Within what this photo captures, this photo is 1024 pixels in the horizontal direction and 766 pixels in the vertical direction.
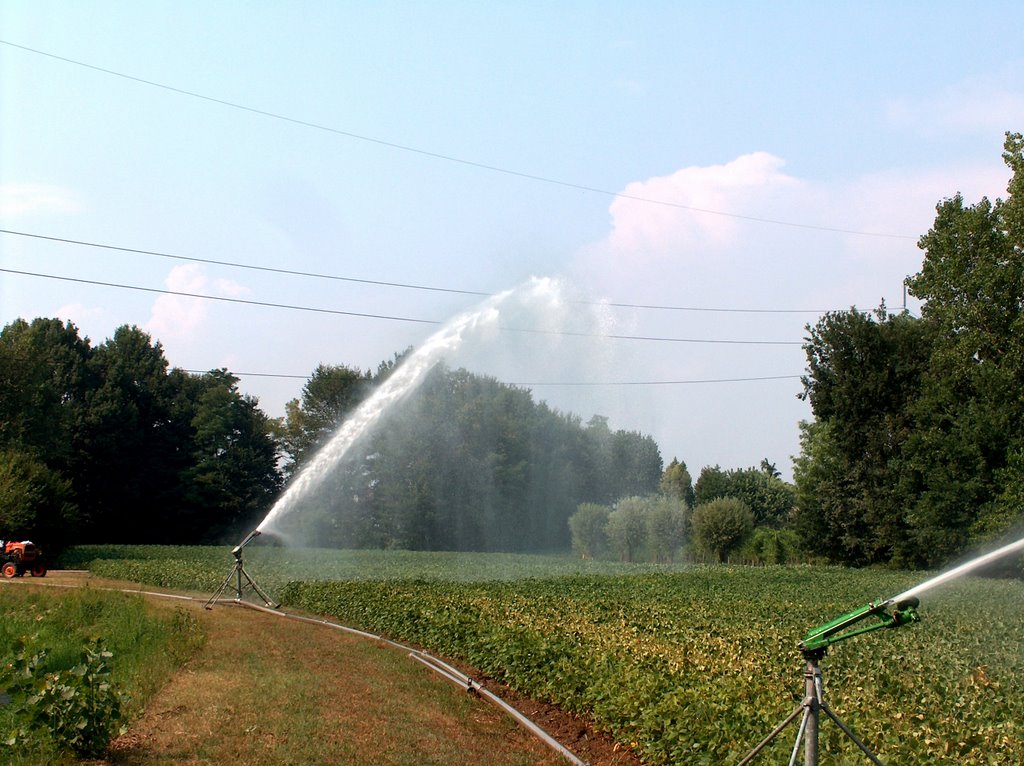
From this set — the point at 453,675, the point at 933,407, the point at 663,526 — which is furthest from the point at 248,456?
the point at 453,675

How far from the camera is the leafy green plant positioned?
8922 millimetres

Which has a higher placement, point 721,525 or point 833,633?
point 833,633

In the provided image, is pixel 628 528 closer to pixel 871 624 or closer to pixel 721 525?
pixel 721 525

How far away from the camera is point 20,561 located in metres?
33.7

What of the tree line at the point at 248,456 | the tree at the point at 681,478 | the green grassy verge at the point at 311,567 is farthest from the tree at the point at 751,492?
the green grassy verge at the point at 311,567

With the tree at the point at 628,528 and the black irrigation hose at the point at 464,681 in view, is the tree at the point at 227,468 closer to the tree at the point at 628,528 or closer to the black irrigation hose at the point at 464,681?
the tree at the point at 628,528

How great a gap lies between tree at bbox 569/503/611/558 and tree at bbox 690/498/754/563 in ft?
20.4

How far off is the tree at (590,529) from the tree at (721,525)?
6.22 meters

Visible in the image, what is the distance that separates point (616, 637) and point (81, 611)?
54.1ft

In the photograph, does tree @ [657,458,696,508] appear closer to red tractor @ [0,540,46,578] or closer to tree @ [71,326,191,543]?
tree @ [71,326,191,543]

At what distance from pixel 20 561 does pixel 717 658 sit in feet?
99.9

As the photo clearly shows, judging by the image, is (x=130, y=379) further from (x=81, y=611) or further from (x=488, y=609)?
(x=488, y=609)

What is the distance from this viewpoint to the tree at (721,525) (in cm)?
5997

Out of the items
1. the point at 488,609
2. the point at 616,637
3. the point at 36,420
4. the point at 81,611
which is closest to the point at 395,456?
the point at 36,420
